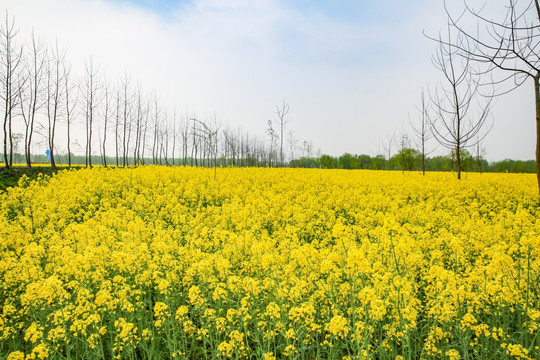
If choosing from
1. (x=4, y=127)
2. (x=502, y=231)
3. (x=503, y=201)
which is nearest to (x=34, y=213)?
(x=502, y=231)

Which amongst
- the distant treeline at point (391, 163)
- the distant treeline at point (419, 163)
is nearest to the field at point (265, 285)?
the distant treeline at point (391, 163)

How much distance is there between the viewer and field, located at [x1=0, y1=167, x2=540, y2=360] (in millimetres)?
2949

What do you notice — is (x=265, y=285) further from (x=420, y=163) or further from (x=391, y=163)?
(x=420, y=163)

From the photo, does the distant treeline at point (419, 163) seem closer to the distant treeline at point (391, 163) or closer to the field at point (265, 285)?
the distant treeline at point (391, 163)

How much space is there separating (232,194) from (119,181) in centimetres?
581

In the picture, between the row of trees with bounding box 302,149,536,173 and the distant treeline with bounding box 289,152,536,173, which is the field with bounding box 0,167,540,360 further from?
the distant treeline with bounding box 289,152,536,173

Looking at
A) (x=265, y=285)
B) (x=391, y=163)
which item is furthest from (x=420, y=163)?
(x=265, y=285)

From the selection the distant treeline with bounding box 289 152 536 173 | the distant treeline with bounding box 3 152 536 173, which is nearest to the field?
the distant treeline with bounding box 3 152 536 173

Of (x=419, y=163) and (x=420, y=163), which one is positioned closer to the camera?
(x=419, y=163)

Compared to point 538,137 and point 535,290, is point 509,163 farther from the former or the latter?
point 535,290

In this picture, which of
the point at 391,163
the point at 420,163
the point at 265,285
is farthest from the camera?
the point at 420,163

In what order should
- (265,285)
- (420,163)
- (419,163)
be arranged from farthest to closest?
(420,163) < (419,163) < (265,285)

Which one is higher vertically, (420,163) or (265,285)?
(420,163)

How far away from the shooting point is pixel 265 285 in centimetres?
353
